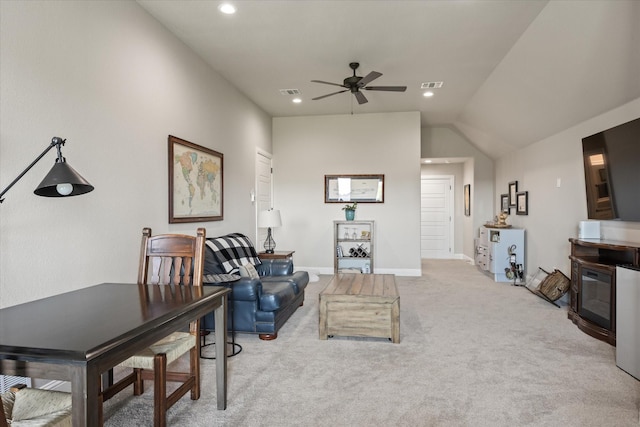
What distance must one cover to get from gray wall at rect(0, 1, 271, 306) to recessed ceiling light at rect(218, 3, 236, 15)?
67 cm

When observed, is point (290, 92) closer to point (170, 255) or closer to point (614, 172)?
point (170, 255)

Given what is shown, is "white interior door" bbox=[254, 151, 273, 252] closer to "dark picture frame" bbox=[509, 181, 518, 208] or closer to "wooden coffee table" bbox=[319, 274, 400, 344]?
"wooden coffee table" bbox=[319, 274, 400, 344]

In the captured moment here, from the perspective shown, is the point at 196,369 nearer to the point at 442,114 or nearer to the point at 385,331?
the point at 385,331

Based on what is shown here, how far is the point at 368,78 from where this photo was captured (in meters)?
3.95

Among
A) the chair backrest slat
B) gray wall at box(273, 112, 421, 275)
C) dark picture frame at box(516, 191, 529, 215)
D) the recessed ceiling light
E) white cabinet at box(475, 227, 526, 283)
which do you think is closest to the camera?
the chair backrest slat

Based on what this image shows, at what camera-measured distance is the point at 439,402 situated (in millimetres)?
2244

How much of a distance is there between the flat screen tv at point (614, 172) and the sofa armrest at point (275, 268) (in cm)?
348

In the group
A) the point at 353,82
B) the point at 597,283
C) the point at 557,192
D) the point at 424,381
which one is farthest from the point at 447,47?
the point at 424,381

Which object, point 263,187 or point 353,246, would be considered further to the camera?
point 353,246

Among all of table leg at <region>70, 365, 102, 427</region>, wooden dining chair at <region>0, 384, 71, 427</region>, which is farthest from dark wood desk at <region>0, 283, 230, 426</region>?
wooden dining chair at <region>0, 384, 71, 427</region>

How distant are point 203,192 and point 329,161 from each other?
10.3 ft

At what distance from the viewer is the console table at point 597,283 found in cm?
322

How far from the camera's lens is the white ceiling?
313 centimetres

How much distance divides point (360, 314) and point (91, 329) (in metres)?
2.37
